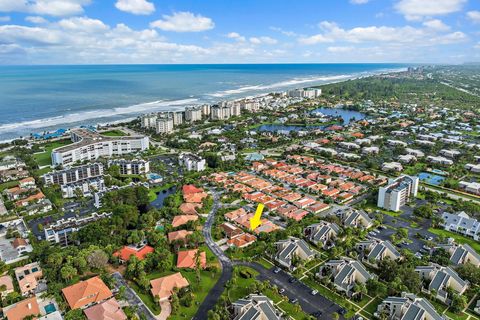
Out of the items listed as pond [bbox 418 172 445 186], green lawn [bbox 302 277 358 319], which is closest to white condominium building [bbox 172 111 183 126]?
pond [bbox 418 172 445 186]

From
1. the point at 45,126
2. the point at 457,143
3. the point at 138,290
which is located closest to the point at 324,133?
the point at 457,143

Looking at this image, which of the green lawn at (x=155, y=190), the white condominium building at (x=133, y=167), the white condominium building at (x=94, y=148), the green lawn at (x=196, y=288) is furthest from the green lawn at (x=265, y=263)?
the white condominium building at (x=94, y=148)

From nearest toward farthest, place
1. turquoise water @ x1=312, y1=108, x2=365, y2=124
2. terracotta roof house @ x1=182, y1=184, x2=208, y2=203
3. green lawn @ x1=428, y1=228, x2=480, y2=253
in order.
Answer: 1. green lawn @ x1=428, y1=228, x2=480, y2=253
2. terracotta roof house @ x1=182, y1=184, x2=208, y2=203
3. turquoise water @ x1=312, y1=108, x2=365, y2=124

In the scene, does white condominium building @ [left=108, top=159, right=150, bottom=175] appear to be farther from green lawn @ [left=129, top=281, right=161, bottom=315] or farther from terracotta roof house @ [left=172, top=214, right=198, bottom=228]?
green lawn @ [left=129, top=281, right=161, bottom=315]

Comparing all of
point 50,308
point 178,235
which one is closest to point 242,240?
point 178,235

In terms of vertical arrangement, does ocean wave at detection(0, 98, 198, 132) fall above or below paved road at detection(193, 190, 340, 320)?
above

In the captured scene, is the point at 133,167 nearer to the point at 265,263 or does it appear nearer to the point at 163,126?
the point at 163,126

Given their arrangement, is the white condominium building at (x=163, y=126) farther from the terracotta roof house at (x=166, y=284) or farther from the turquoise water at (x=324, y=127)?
the terracotta roof house at (x=166, y=284)
